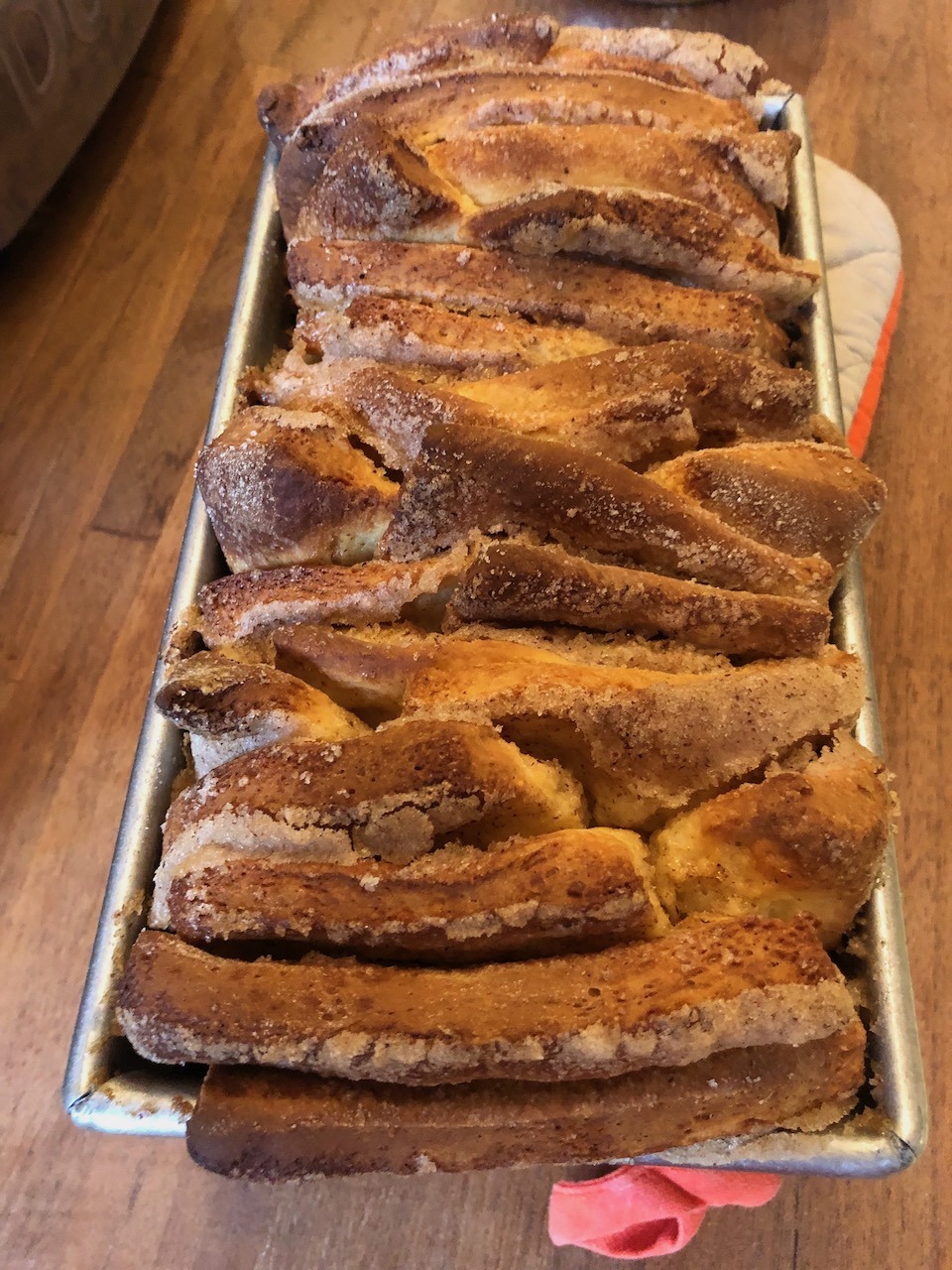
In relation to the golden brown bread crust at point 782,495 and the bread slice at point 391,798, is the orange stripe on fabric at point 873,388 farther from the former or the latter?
the bread slice at point 391,798

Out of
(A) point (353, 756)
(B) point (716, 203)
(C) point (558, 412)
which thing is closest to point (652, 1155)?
(A) point (353, 756)

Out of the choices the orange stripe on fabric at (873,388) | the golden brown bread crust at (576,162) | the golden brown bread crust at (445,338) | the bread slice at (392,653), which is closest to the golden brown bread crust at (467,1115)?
the bread slice at (392,653)

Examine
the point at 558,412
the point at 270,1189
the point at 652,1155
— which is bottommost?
the point at 270,1189

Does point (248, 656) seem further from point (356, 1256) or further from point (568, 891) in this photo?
point (356, 1256)

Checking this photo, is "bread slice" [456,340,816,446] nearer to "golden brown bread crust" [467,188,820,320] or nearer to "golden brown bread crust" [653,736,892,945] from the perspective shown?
"golden brown bread crust" [467,188,820,320]

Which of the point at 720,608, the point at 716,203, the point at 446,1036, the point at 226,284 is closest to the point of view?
the point at 446,1036

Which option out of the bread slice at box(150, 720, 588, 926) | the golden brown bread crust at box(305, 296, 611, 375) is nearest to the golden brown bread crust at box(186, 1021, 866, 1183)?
the bread slice at box(150, 720, 588, 926)
